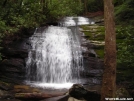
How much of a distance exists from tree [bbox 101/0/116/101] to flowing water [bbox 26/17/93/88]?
5608 mm

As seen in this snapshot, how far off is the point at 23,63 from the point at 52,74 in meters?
1.92

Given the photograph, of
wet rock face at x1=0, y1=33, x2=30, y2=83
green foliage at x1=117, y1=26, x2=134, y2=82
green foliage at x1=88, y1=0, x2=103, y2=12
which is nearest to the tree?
green foliage at x1=117, y1=26, x2=134, y2=82

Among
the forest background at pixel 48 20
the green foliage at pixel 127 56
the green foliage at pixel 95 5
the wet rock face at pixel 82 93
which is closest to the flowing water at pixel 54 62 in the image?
the forest background at pixel 48 20

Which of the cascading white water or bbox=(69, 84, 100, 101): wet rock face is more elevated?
the cascading white water

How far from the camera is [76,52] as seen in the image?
15242 mm

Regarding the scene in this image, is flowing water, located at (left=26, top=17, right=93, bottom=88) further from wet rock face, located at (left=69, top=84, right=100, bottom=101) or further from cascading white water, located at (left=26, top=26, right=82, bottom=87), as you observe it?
wet rock face, located at (left=69, top=84, right=100, bottom=101)

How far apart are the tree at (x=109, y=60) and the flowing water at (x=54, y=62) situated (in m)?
5.61

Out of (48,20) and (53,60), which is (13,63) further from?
(48,20)

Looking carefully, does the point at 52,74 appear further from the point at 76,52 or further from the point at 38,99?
the point at 38,99

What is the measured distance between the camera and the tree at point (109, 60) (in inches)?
291

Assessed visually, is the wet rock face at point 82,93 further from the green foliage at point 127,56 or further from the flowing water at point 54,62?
the flowing water at point 54,62

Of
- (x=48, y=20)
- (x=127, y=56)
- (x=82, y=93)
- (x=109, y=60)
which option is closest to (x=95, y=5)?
(x=48, y=20)

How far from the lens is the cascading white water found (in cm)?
1402

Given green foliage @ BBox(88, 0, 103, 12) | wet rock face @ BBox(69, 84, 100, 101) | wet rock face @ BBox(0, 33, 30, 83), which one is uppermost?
green foliage @ BBox(88, 0, 103, 12)
